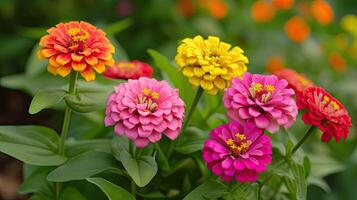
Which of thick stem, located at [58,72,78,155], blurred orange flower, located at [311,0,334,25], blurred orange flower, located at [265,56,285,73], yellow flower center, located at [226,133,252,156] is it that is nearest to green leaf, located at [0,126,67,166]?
thick stem, located at [58,72,78,155]

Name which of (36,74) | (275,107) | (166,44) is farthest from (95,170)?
(166,44)

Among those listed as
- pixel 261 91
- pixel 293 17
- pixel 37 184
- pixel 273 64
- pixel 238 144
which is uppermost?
pixel 293 17

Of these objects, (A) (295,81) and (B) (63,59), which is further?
(A) (295,81)

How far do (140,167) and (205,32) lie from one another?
1.28 meters

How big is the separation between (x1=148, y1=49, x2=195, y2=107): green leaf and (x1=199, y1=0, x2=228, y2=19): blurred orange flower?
41.8 inches

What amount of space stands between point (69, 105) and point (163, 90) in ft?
0.59

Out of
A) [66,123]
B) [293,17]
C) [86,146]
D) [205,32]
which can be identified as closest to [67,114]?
[66,123]

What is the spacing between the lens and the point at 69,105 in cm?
108

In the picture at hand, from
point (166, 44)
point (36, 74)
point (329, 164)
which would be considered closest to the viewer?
point (329, 164)

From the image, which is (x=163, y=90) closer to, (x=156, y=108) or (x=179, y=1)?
(x=156, y=108)

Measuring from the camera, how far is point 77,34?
1058 mm

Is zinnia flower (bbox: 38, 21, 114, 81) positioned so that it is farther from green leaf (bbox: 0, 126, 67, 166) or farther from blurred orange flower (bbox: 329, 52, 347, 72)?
blurred orange flower (bbox: 329, 52, 347, 72)

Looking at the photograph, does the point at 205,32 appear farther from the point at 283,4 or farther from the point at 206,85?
the point at 206,85

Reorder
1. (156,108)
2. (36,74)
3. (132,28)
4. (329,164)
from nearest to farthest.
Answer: (156,108) → (329,164) → (36,74) → (132,28)
